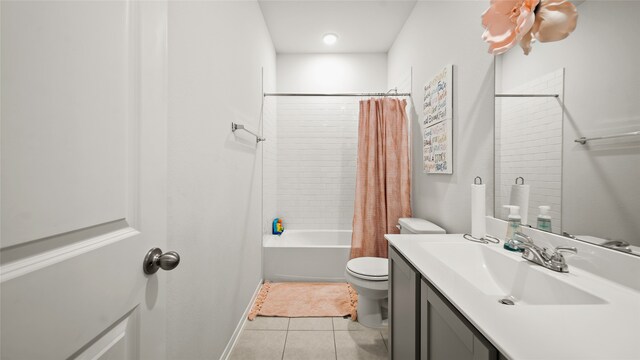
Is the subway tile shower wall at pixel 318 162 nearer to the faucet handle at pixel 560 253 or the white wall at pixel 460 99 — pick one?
the white wall at pixel 460 99

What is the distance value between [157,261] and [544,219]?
4.51ft

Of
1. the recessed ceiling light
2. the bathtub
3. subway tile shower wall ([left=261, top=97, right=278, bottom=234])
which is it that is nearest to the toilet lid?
the bathtub

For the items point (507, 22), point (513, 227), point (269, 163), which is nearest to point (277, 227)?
point (269, 163)

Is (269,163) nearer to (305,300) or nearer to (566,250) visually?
(305,300)

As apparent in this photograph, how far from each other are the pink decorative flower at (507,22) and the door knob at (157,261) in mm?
1439

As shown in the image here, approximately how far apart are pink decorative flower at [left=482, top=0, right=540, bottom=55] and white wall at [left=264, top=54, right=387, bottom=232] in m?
2.10

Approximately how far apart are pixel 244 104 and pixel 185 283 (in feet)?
4.20

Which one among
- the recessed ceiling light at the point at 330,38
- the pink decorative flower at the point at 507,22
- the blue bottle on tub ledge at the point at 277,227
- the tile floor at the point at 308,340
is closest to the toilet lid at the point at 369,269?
the tile floor at the point at 308,340

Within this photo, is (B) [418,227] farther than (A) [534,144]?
Yes

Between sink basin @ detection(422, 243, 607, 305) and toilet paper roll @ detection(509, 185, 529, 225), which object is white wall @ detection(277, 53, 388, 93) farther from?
sink basin @ detection(422, 243, 607, 305)

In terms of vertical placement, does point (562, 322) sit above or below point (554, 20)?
below

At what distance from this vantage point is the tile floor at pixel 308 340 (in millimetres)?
1608

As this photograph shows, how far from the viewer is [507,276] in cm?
98

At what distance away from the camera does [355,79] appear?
3.24m
